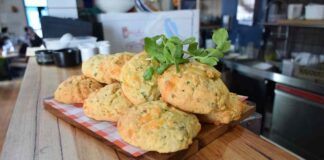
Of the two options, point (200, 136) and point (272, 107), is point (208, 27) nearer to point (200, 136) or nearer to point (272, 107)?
point (272, 107)

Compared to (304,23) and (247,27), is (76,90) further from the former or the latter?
(247,27)

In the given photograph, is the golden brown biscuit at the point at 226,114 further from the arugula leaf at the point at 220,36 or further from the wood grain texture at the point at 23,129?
the wood grain texture at the point at 23,129

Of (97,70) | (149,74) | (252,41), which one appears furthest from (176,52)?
(252,41)

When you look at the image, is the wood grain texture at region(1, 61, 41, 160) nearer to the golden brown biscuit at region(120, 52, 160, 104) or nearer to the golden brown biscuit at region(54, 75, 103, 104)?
the golden brown biscuit at region(54, 75, 103, 104)

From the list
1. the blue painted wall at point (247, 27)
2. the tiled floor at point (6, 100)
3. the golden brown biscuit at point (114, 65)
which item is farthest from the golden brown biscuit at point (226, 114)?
the tiled floor at point (6, 100)

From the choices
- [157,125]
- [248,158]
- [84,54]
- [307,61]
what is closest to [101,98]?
[157,125]

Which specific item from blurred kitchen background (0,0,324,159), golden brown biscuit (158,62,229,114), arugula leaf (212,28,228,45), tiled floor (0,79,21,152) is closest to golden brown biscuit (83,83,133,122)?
golden brown biscuit (158,62,229,114)
